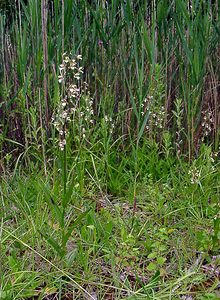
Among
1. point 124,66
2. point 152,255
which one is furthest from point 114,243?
point 124,66

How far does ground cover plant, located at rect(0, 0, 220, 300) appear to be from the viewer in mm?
1486

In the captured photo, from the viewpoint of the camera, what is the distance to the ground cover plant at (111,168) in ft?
4.88

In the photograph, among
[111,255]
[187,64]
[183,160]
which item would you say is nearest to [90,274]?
[111,255]

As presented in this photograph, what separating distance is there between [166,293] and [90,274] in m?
0.26

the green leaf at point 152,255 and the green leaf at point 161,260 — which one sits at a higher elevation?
the green leaf at point 161,260

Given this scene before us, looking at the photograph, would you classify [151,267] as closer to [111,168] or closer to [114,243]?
[114,243]

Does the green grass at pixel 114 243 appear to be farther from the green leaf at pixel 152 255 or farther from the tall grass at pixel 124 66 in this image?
the tall grass at pixel 124 66

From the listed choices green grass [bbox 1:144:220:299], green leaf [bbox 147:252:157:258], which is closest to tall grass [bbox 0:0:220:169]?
green grass [bbox 1:144:220:299]

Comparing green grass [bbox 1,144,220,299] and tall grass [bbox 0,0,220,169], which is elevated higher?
tall grass [bbox 0,0,220,169]

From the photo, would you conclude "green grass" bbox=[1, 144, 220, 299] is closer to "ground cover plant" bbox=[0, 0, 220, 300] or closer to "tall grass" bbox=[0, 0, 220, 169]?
"ground cover plant" bbox=[0, 0, 220, 300]

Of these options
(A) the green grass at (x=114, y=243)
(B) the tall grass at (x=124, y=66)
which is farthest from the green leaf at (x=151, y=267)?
(B) the tall grass at (x=124, y=66)

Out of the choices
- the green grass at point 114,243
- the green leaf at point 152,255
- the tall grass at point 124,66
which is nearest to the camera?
the green grass at point 114,243

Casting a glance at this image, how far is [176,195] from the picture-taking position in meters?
2.03

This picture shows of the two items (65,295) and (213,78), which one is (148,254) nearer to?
(65,295)
